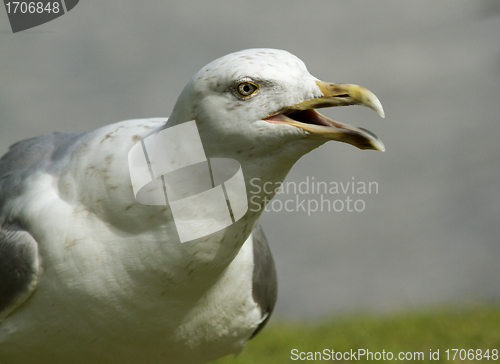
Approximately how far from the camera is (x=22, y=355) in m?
2.07

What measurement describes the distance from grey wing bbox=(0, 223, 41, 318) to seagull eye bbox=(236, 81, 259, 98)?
3.03 feet

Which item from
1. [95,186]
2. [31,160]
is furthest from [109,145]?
[31,160]

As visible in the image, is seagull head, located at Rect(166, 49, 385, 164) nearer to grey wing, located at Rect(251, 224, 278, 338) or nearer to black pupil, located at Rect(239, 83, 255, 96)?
black pupil, located at Rect(239, 83, 255, 96)

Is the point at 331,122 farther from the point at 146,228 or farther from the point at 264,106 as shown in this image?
the point at 146,228

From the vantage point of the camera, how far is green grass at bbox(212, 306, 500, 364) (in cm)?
386

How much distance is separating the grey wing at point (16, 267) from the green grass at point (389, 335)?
204cm

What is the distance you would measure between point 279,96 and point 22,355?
141 cm

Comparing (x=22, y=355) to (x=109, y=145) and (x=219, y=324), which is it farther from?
(x=109, y=145)

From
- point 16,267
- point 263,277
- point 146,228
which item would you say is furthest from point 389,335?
point 16,267

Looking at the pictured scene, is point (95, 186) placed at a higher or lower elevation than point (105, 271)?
higher

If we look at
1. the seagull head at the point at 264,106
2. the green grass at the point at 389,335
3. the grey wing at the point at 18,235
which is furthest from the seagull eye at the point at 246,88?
the green grass at the point at 389,335

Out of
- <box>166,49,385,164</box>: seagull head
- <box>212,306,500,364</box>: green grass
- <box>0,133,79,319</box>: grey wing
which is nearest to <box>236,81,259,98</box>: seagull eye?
<box>166,49,385,164</box>: seagull head

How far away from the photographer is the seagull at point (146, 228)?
162 cm

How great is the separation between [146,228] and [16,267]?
53cm
